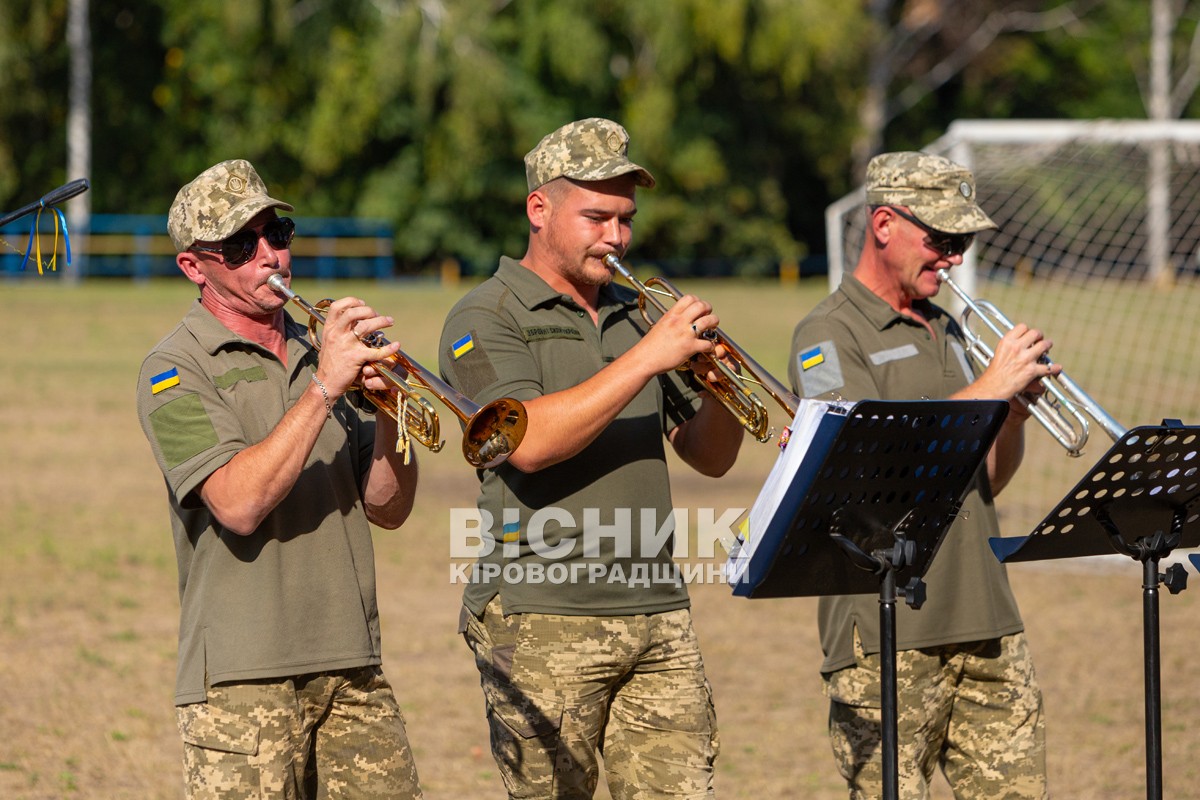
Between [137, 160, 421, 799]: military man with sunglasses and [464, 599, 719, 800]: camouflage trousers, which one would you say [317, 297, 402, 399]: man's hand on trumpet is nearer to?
[137, 160, 421, 799]: military man with sunglasses

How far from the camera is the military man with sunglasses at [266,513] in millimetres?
3691

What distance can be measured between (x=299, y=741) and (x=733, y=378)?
4.76ft

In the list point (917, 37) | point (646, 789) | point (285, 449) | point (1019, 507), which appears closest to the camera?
point (285, 449)

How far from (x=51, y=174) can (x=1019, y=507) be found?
3004cm

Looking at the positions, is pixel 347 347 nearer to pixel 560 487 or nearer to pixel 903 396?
pixel 560 487

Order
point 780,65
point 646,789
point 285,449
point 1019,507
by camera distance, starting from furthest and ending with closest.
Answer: point 780,65 → point 1019,507 → point 646,789 → point 285,449

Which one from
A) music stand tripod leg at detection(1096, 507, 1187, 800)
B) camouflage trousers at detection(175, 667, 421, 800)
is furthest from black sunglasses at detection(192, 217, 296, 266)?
music stand tripod leg at detection(1096, 507, 1187, 800)

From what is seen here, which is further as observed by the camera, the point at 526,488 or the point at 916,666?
the point at 916,666

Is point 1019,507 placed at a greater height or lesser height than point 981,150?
lesser

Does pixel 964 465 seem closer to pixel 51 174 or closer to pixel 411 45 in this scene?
pixel 411 45

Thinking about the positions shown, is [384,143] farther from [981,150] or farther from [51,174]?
[981,150]

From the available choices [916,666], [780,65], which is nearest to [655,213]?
[780,65]

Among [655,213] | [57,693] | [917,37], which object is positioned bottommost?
[57,693]

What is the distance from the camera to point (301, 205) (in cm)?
3741
